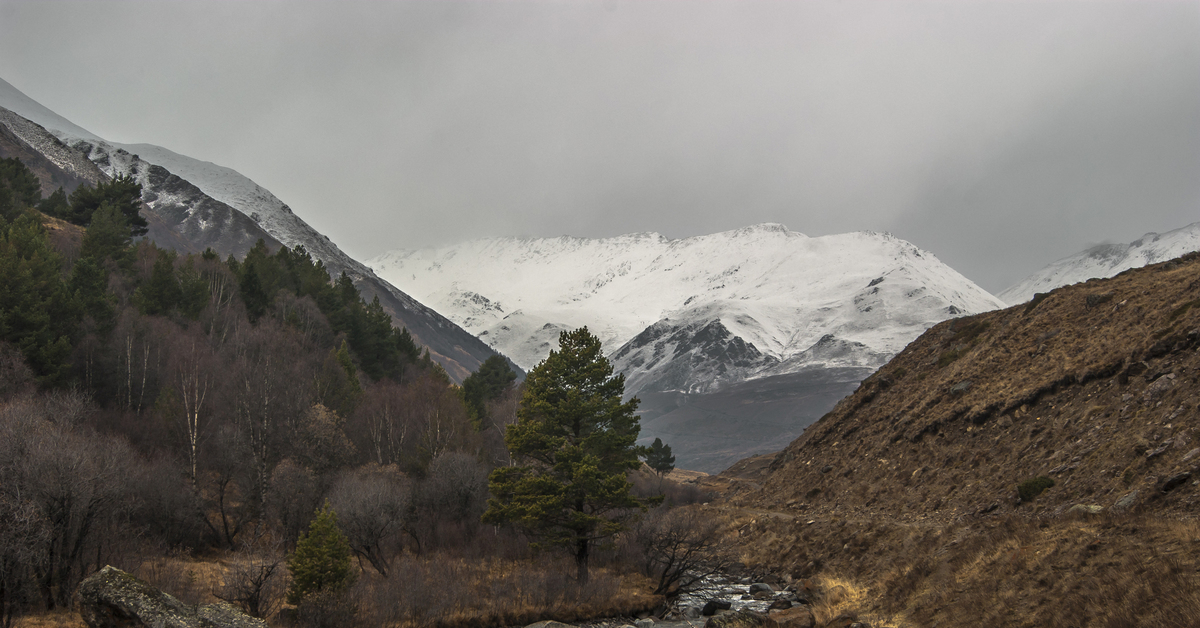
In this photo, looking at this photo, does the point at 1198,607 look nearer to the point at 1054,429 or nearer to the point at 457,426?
the point at 1054,429

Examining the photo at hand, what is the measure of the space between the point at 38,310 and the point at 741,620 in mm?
44686

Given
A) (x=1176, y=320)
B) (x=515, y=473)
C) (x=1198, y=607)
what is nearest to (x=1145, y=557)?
(x=1198, y=607)

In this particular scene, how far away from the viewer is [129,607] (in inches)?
742

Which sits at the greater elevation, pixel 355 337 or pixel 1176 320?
pixel 1176 320

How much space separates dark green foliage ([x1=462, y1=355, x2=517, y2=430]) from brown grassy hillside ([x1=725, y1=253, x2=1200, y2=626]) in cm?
3010

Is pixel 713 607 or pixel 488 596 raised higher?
pixel 713 607

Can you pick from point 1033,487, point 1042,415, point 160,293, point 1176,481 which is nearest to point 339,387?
point 160,293

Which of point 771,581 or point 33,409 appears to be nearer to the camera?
point 33,409

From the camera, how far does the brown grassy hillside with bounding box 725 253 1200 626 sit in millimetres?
17188

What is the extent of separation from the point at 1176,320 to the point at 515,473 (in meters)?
33.6

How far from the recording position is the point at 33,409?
29453mm

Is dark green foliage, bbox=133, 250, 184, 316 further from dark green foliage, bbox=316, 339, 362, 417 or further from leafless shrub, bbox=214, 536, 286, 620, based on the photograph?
leafless shrub, bbox=214, 536, 286, 620

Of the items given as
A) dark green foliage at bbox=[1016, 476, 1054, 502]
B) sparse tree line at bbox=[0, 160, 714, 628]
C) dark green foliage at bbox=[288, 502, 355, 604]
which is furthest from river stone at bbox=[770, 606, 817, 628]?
dark green foliage at bbox=[288, 502, 355, 604]

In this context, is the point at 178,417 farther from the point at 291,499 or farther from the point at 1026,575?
the point at 1026,575
